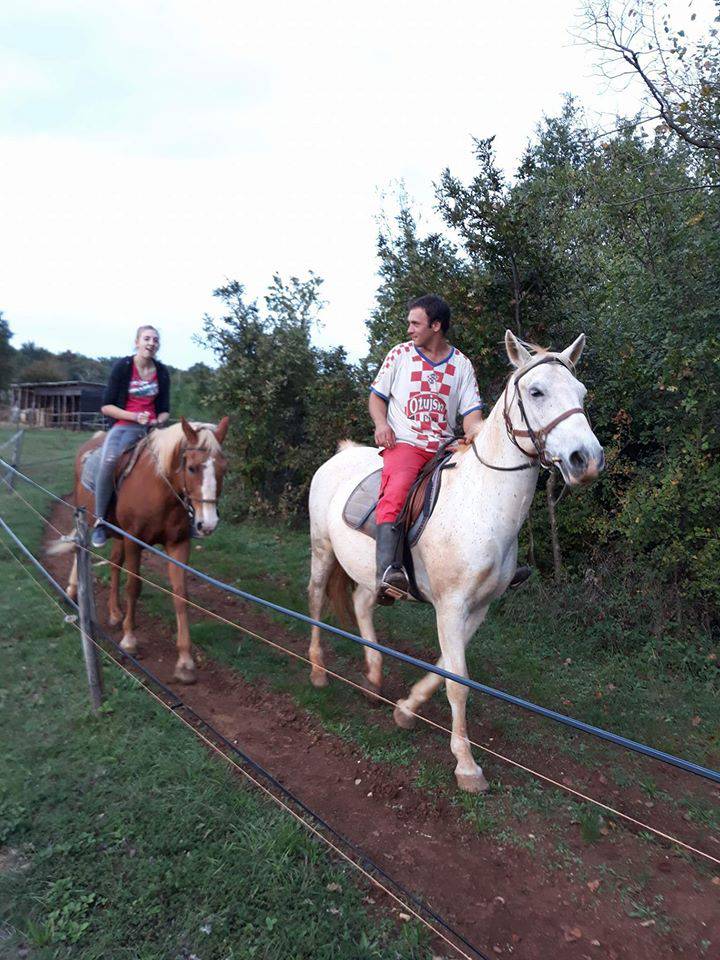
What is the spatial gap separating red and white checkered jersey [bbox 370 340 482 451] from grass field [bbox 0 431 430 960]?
2.52 m

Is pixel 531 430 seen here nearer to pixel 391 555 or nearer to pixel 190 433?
pixel 391 555

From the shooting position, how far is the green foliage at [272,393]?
11883 millimetres

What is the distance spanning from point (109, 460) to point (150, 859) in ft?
12.4

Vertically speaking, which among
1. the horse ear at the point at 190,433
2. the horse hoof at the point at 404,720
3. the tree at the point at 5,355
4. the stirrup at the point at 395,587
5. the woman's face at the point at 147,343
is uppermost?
the tree at the point at 5,355

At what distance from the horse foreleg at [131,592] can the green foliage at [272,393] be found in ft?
19.5

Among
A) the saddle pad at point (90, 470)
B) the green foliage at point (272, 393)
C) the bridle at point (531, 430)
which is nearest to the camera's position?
the bridle at point (531, 430)

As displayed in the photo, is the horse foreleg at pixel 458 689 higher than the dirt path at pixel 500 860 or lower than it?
higher

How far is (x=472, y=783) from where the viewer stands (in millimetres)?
3871

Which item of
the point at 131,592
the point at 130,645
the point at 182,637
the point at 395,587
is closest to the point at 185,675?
the point at 182,637

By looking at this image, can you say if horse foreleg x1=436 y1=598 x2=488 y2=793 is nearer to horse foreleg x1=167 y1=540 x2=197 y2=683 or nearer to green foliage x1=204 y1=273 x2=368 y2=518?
horse foreleg x1=167 y1=540 x2=197 y2=683

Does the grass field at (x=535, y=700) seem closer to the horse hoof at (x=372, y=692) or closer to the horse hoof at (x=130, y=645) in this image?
the horse hoof at (x=372, y=692)

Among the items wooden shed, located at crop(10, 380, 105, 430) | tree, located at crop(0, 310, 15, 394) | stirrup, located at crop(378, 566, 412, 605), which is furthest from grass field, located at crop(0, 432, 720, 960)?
tree, located at crop(0, 310, 15, 394)

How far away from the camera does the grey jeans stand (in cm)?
596

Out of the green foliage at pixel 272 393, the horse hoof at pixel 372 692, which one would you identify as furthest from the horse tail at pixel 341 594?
the green foliage at pixel 272 393
